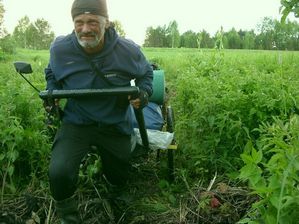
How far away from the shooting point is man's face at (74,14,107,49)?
3.41m

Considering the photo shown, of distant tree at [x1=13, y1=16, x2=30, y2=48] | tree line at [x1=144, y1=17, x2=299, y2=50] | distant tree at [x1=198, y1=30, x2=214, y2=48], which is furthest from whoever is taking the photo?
distant tree at [x1=13, y1=16, x2=30, y2=48]

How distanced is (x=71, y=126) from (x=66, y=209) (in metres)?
0.70

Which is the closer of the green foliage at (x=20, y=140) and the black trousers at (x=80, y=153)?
the black trousers at (x=80, y=153)

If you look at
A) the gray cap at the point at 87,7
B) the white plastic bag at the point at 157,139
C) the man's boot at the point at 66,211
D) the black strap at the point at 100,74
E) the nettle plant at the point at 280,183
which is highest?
the gray cap at the point at 87,7

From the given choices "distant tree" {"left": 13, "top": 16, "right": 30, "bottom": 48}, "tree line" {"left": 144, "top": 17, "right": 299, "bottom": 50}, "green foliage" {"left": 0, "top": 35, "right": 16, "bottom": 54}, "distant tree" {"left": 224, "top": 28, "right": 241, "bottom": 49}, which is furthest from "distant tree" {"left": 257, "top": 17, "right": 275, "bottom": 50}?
"distant tree" {"left": 13, "top": 16, "right": 30, "bottom": 48}

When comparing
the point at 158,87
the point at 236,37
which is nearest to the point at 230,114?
the point at 158,87

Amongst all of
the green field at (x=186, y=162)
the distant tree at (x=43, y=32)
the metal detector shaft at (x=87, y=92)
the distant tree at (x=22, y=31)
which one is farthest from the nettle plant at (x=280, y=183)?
the distant tree at (x=43, y=32)

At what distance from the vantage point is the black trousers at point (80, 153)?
133 inches

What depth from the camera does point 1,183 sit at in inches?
158

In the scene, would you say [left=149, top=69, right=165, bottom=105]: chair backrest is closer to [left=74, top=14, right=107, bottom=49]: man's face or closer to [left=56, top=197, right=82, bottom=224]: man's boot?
[left=74, top=14, right=107, bottom=49]: man's face

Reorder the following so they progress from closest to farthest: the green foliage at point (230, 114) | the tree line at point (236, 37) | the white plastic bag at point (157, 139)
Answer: the green foliage at point (230, 114) → the white plastic bag at point (157, 139) → the tree line at point (236, 37)

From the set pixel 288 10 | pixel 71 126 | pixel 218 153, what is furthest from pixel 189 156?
pixel 288 10

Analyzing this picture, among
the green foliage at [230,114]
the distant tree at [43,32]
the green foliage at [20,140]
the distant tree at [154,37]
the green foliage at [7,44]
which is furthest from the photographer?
the distant tree at [43,32]

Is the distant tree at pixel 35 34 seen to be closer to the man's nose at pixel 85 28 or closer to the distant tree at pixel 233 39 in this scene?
the distant tree at pixel 233 39
